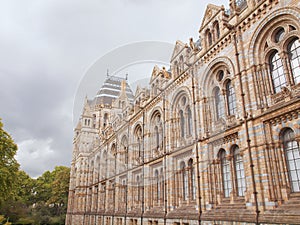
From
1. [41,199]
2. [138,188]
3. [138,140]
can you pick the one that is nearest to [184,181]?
[138,188]

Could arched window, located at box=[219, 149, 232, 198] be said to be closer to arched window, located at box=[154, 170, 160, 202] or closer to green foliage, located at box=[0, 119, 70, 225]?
arched window, located at box=[154, 170, 160, 202]

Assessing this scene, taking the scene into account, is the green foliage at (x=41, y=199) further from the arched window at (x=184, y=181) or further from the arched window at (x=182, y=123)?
the arched window at (x=182, y=123)

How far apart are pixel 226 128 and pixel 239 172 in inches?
110

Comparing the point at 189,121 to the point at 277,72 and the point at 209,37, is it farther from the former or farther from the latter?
the point at 277,72

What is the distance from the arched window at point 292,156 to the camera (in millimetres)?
11891

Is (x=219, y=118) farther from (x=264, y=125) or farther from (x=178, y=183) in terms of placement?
(x=178, y=183)

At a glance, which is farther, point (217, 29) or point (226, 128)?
point (217, 29)

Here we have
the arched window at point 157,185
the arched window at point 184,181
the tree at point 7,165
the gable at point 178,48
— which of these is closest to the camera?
the arched window at point 184,181

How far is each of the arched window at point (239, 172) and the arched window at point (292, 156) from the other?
2936mm

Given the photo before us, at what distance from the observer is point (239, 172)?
15.2 m

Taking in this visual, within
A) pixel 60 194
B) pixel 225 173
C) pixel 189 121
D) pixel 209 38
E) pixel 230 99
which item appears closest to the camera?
pixel 225 173

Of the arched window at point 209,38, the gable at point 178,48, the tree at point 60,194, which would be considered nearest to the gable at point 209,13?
the arched window at point 209,38

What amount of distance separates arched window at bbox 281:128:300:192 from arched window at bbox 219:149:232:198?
420cm

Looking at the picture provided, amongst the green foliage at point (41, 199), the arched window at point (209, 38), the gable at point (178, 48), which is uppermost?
the gable at point (178, 48)
